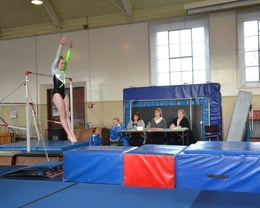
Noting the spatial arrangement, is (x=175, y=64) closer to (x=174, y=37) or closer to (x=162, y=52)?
(x=162, y=52)

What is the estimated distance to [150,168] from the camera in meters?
2.78

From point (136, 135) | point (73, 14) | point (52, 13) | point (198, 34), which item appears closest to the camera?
point (136, 135)

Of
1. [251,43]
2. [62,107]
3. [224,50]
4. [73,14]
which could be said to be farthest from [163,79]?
[62,107]

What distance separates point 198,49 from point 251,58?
53.3 inches

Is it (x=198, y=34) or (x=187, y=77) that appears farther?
(x=187, y=77)

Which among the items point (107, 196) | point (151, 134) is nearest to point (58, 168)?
point (107, 196)

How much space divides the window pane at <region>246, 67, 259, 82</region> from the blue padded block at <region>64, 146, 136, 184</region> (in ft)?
17.7

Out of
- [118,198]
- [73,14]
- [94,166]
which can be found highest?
[73,14]

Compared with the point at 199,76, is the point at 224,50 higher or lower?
higher

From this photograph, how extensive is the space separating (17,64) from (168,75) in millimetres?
5075

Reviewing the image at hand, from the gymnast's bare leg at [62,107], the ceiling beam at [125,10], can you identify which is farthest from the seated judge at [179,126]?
the gymnast's bare leg at [62,107]

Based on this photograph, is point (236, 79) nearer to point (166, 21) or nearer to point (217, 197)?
point (166, 21)

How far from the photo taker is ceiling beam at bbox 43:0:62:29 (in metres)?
8.55

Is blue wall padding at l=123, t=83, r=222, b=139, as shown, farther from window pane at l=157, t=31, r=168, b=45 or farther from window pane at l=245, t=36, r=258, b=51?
window pane at l=157, t=31, r=168, b=45
